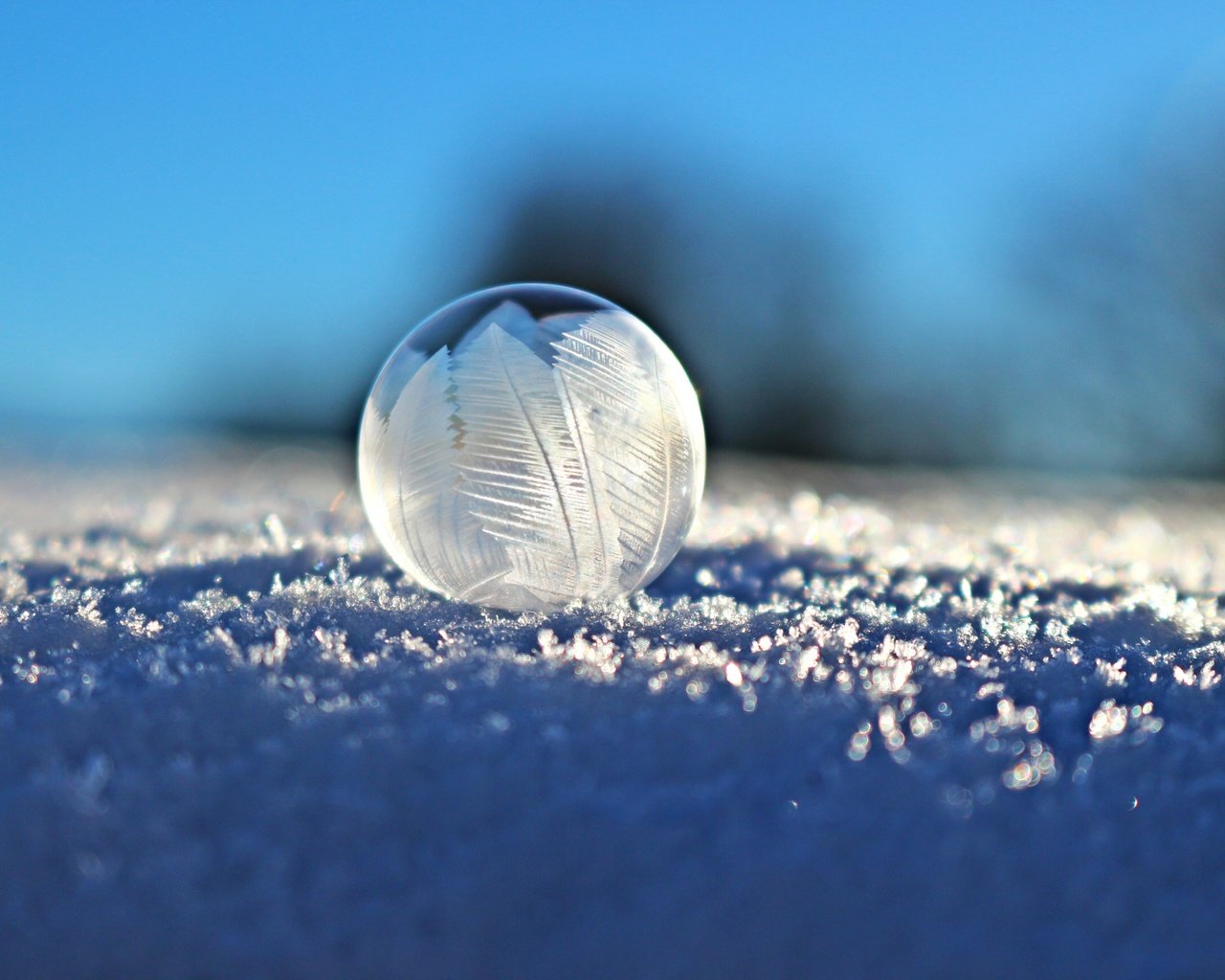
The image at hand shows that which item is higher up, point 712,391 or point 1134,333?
point 1134,333

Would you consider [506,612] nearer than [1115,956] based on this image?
No

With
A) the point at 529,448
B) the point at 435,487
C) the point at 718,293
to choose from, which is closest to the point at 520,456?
the point at 529,448

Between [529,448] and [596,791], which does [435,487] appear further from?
[596,791]

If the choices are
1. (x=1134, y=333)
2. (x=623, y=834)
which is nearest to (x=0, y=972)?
(x=623, y=834)

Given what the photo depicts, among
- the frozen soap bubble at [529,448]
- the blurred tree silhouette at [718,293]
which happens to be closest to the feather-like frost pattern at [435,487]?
the frozen soap bubble at [529,448]

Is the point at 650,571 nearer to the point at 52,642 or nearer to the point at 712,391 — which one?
the point at 52,642

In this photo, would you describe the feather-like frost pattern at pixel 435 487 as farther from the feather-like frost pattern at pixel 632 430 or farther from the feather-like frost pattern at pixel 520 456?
the feather-like frost pattern at pixel 632 430

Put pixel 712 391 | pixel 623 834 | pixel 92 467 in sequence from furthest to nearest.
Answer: pixel 712 391, pixel 92 467, pixel 623 834
